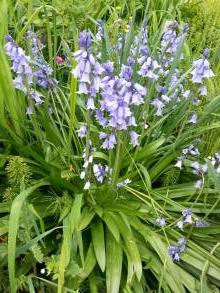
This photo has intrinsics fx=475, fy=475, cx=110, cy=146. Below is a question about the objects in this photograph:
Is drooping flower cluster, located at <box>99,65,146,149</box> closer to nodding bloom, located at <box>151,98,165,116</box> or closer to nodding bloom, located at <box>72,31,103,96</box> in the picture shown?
nodding bloom, located at <box>72,31,103,96</box>

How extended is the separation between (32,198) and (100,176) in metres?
0.43

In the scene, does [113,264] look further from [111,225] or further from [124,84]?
[124,84]

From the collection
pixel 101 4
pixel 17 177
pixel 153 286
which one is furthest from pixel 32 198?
pixel 101 4

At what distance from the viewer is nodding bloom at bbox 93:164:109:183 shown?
2.58m

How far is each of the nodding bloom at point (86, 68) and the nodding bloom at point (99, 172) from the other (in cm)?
57

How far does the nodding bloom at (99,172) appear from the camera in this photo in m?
2.58

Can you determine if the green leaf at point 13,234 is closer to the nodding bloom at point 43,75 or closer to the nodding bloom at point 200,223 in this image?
the nodding bloom at point 43,75

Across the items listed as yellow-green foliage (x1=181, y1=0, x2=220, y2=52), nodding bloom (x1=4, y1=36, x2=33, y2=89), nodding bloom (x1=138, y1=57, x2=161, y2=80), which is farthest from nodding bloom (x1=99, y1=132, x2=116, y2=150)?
yellow-green foliage (x1=181, y1=0, x2=220, y2=52)

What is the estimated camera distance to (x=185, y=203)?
2.79 meters

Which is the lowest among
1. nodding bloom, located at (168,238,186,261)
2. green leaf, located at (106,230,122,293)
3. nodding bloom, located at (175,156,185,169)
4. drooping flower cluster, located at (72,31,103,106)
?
green leaf, located at (106,230,122,293)

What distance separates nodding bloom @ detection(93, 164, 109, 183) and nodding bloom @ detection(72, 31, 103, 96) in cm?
57

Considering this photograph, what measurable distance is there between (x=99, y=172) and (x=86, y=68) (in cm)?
76

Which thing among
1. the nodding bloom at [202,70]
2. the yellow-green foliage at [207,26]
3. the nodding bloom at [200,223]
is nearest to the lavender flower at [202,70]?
the nodding bloom at [202,70]

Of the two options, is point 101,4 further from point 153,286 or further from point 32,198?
point 153,286
